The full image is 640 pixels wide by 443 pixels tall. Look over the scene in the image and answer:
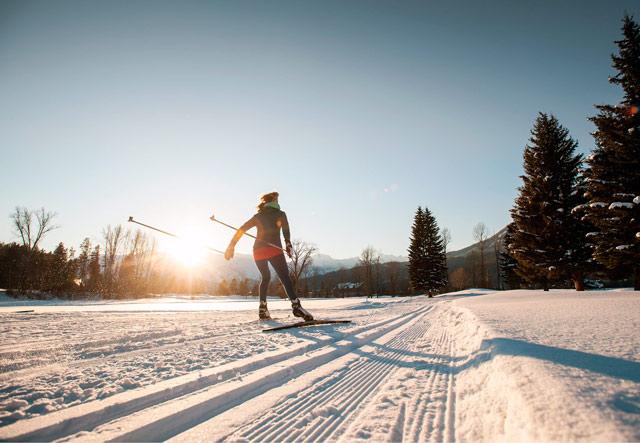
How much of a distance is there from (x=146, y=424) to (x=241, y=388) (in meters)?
0.60

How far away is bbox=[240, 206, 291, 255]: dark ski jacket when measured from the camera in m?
5.51

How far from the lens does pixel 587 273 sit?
16281mm

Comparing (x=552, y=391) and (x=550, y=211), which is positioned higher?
(x=550, y=211)

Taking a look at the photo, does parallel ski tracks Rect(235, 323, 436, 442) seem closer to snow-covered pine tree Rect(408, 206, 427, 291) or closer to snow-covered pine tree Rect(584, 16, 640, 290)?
snow-covered pine tree Rect(584, 16, 640, 290)

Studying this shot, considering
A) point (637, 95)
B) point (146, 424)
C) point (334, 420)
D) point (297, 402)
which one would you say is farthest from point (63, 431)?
point (637, 95)

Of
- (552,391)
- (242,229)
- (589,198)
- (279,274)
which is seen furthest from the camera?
(589,198)

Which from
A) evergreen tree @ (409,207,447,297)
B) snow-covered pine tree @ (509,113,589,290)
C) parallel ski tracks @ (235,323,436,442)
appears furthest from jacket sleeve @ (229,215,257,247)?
evergreen tree @ (409,207,447,297)

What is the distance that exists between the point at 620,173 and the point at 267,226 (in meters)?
16.1

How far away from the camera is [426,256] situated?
3772 cm

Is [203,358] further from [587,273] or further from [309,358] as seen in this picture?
[587,273]

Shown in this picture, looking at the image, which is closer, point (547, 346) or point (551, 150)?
point (547, 346)

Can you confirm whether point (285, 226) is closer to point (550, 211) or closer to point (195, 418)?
point (195, 418)

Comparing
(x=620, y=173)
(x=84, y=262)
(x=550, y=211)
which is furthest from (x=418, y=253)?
(x=84, y=262)

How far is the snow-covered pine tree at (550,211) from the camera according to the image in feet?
53.8
